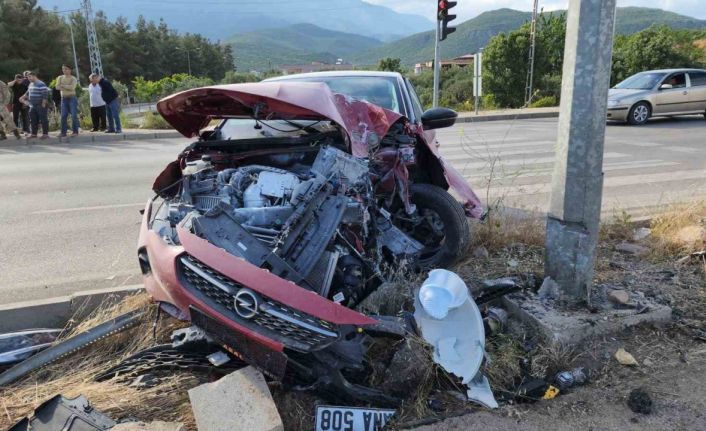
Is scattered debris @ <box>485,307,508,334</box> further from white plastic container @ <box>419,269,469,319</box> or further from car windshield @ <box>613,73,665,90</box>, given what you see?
car windshield @ <box>613,73,665,90</box>

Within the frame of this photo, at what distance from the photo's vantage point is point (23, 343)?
3.18 meters

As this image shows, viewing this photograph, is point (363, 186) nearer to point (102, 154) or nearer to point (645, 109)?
point (102, 154)

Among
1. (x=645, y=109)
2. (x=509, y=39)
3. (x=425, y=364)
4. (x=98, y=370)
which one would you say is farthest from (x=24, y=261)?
(x=509, y=39)

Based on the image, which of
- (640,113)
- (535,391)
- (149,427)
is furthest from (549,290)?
(640,113)

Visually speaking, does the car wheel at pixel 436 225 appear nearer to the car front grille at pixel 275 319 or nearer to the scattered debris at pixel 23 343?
the car front grille at pixel 275 319

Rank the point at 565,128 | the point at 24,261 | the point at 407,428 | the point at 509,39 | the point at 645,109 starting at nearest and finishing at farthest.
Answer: the point at 407,428 → the point at 565,128 → the point at 24,261 → the point at 645,109 → the point at 509,39

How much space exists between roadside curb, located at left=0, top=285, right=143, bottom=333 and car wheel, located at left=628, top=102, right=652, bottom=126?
49.2ft

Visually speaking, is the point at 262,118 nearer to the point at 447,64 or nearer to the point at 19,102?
the point at 19,102

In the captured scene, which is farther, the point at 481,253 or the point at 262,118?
the point at 481,253

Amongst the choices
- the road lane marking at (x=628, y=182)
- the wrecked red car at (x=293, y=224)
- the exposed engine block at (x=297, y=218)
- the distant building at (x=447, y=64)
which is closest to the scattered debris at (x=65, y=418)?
the wrecked red car at (x=293, y=224)

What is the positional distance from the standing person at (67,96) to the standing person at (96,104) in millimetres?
495

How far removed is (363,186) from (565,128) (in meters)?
1.29

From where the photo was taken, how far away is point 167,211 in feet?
10.1

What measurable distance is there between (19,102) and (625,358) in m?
16.6
